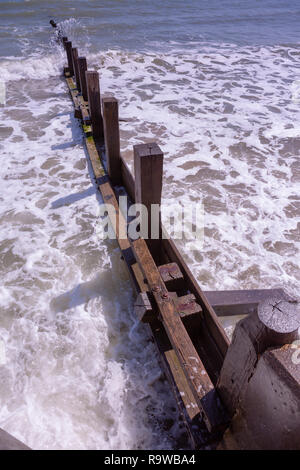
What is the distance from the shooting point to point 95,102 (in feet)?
19.4

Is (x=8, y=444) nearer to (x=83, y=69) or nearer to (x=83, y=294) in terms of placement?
(x=83, y=294)

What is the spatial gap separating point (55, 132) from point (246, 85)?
7.56 metres

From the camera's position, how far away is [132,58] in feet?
44.4

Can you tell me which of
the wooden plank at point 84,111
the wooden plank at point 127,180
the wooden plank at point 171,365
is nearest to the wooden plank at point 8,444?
the wooden plank at point 171,365

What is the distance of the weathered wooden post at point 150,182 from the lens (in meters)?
2.85

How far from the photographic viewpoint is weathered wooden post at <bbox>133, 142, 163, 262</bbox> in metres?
2.85

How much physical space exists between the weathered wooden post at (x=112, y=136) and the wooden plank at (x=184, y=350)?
90.6 inches

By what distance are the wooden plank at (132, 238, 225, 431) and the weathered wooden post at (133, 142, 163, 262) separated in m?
0.33

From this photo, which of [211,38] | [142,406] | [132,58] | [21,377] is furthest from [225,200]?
[211,38]

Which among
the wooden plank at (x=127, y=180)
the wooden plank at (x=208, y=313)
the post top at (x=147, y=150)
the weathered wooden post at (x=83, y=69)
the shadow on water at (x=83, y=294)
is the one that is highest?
the weathered wooden post at (x=83, y=69)

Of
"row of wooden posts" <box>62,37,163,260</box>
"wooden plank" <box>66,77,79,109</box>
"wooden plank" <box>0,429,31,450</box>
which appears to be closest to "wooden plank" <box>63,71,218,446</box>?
"row of wooden posts" <box>62,37,163,260</box>

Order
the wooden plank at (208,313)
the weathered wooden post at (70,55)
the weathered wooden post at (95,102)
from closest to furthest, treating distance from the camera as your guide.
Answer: the wooden plank at (208,313), the weathered wooden post at (95,102), the weathered wooden post at (70,55)

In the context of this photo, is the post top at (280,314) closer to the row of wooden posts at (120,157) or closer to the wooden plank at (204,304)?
the wooden plank at (204,304)

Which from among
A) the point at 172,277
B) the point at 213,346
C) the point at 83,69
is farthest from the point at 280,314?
the point at 83,69
